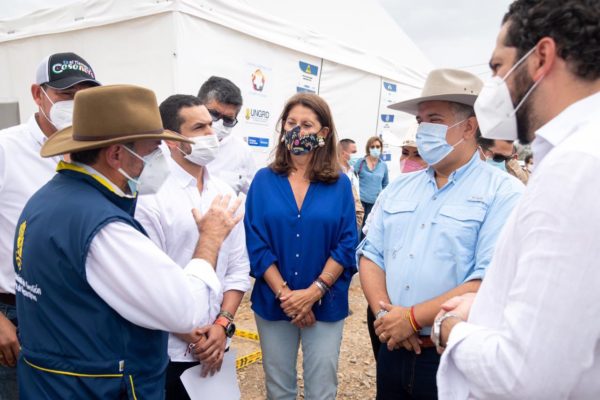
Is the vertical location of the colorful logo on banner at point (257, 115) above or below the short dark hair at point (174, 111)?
below

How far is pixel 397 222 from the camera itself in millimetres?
2199

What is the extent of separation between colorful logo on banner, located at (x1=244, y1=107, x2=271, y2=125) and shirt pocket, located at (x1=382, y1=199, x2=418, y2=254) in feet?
11.2

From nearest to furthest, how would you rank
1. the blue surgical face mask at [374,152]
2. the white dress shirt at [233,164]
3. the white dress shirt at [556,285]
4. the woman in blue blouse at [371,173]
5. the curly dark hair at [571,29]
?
the white dress shirt at [556,285] < the curly dark hair at [571,29] < the white dress shirt at [233,164] < the blue surgical face mask at [374,152] < the woman in blue blouse at [371,173]

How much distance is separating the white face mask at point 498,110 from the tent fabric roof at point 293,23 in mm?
3760

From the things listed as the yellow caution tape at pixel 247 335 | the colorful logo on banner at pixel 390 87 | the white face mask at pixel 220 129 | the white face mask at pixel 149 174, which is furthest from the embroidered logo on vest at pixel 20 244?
the colorful logo on banner at pixel 390 87

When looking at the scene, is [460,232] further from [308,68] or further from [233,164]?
[308,68]

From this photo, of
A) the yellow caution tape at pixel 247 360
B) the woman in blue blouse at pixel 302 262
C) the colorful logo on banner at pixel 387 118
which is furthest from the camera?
the colorful logo on banner at pixel 387 118

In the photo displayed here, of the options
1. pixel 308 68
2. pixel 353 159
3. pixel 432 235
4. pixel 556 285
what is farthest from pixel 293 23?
pixel 556 285

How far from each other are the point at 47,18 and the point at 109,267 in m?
5.28

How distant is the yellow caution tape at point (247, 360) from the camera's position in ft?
12.8

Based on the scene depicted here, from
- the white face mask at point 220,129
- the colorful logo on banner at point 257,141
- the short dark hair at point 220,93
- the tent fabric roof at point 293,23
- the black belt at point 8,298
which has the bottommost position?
the black belt at point 8,298

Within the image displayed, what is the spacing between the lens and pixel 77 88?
2.38 metres

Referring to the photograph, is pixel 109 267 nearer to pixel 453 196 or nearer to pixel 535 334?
pixel 535 334

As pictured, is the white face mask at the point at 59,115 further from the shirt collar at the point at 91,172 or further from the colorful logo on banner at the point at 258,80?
the colorful logo on banner at the point at 258,80
